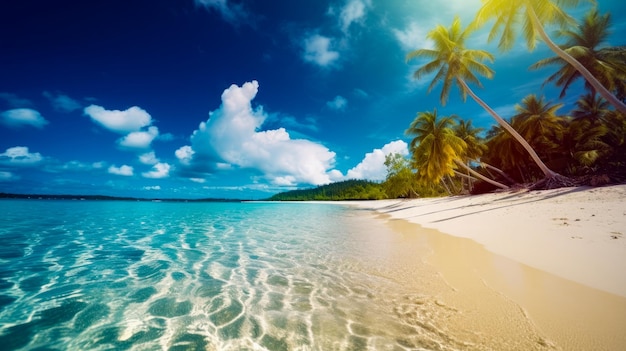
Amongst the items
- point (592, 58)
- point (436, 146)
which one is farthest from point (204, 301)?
point (592, 58)

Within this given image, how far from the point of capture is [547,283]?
4.31 m

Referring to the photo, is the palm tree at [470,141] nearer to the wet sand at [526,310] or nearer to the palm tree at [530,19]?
the palm tree at [530,19]

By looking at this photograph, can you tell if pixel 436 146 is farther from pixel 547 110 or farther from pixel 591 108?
pixel 591 108

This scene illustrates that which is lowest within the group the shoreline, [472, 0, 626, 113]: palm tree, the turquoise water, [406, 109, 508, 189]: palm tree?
the turquoise water

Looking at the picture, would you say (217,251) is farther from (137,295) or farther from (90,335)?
(90,335)

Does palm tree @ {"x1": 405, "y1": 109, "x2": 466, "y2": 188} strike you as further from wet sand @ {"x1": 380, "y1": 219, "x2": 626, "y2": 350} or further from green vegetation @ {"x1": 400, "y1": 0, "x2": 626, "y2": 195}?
wet sand @ {"x1": 380, "y1": 219, "x2": 626, "y2": 350}

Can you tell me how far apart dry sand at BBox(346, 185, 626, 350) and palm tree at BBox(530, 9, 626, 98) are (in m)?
17.0

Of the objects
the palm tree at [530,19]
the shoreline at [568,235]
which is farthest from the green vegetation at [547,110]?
the shoreline at [568,235]

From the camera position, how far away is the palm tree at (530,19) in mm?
13750

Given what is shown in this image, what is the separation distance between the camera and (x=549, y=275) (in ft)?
15.4

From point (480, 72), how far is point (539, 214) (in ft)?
48.4

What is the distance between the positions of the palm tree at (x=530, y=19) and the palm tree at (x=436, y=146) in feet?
33.1

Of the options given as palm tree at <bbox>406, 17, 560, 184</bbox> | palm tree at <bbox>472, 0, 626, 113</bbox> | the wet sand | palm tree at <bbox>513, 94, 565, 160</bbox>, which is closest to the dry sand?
the wet sand

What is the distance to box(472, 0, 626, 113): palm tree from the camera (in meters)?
13.8
